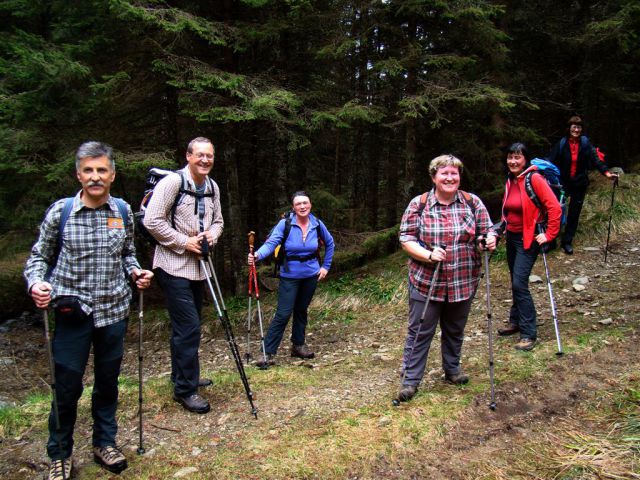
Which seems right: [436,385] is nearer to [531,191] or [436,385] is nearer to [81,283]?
[531,191]

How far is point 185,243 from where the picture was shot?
14.3 ft

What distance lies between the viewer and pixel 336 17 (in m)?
9.33

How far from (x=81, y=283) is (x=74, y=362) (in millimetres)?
599

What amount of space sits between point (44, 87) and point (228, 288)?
25.3 ft

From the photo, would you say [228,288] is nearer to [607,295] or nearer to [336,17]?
[336,17]

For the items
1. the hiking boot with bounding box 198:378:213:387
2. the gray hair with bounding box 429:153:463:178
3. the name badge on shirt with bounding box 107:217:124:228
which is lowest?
the hiking boot with bounding box 198:378:213:387

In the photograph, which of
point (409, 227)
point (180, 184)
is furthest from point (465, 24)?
point (180, 184)

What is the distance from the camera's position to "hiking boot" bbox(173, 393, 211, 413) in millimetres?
4539

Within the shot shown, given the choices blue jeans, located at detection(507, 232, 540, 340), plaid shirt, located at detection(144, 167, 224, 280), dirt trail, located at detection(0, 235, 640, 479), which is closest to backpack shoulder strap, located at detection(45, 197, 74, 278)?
plaid shirt, located at detection(144, 167, 224, 280)

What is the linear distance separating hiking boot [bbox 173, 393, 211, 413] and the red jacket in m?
4.13

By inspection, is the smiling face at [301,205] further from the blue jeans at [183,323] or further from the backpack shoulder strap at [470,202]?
the backpack shoulder strap at [470,202]

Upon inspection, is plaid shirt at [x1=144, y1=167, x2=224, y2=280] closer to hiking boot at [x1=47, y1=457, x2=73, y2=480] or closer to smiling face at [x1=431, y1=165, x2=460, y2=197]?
hiking boot at [x1=47, y1=457, x2=73, y2=480]

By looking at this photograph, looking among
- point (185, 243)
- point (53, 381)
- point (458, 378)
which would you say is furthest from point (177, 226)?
point (458, 378)

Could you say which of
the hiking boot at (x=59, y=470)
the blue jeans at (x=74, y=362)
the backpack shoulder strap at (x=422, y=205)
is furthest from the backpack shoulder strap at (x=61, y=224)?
the backpack shoulder strap at (x=422, y=205)
